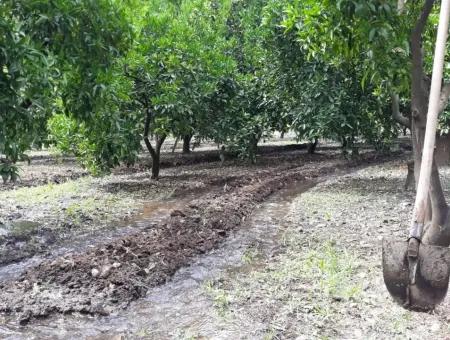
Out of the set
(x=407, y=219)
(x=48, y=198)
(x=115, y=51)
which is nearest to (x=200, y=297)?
(x=115, y=51)

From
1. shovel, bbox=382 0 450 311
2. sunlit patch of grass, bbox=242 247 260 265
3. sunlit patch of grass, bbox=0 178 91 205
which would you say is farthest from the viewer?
sunlit patch of grass, bbox=0 178 91 205

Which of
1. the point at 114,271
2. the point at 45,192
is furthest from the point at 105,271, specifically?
the point at 45,192

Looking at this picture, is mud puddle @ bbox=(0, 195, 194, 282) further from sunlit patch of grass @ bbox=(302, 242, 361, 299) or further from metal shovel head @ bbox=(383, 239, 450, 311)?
metal shovel head @ bbox=(383, 239, 450, 311)

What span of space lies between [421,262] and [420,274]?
0.09m

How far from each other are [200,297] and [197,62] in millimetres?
9982

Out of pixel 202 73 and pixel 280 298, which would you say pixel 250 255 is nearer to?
pixel 280 298

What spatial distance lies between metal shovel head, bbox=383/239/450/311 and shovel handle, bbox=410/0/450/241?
0.26 metres

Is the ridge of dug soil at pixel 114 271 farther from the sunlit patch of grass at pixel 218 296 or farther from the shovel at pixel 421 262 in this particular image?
the shovel at pixel 421 262

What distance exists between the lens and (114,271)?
20.6 ft

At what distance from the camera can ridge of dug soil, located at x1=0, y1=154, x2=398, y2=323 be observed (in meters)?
5.51

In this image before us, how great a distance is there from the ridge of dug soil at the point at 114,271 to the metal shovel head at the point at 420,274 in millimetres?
2801

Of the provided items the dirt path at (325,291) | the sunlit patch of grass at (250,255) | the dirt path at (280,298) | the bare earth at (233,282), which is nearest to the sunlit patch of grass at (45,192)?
the bare earth at (233,282)

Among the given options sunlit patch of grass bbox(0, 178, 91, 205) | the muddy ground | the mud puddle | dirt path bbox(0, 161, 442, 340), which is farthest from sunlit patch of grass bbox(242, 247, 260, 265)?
sunlit patch of grass bbox(0, 178, 91, 205)

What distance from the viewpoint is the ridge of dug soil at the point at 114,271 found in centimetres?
551
